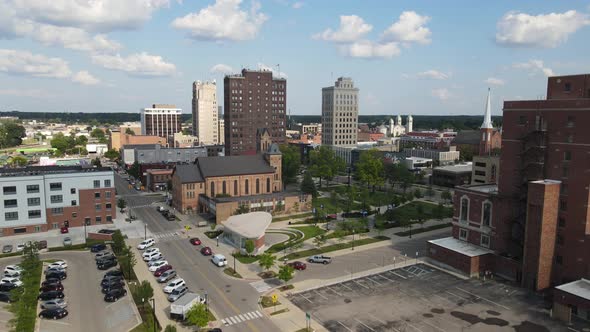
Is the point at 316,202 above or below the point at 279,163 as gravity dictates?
below

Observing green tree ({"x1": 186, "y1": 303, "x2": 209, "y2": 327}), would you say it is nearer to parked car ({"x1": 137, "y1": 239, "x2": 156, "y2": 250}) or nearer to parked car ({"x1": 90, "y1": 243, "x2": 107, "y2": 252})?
parked car ({"x1": 137, "y1": 239, "x2": 156, "y2": 250})

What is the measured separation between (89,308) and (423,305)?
127 ft

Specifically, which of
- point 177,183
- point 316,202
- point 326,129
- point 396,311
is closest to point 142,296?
point 396,311

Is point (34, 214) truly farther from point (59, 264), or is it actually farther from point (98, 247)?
point (59, 264)

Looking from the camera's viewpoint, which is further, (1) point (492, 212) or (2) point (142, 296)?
(1) point (492, 212)

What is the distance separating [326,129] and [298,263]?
13035cm

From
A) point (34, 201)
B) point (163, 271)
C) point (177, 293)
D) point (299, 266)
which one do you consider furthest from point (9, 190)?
point (299, 266)

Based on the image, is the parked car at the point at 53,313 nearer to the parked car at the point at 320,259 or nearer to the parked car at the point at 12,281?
the parked car at the point at 12,281

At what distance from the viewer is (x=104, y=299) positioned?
48.8 m

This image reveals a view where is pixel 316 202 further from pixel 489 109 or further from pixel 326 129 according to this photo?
pixel 326 129

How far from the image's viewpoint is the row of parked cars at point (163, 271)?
50.1m

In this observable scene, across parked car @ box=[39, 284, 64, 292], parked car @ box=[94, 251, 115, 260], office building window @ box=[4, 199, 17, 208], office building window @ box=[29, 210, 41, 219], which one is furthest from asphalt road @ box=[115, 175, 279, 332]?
office building window @ box=[4, 199, 17, 208]

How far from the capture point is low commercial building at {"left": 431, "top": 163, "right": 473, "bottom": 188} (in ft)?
414

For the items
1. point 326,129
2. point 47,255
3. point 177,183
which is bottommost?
point 47,255
